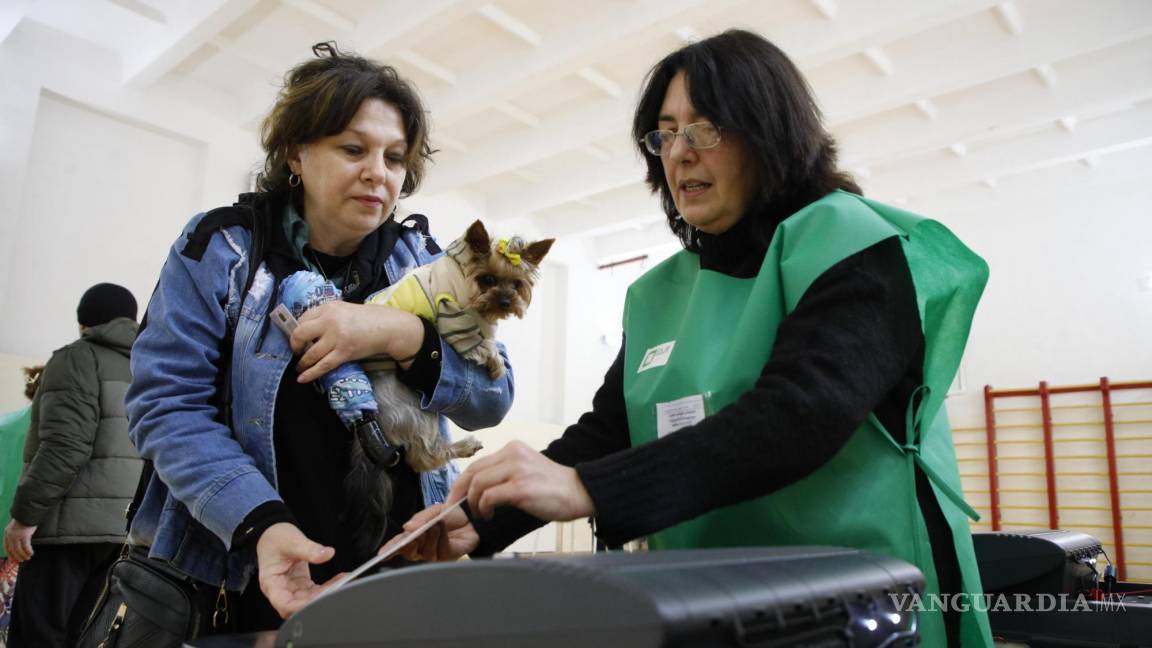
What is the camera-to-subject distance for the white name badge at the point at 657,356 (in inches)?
41.8

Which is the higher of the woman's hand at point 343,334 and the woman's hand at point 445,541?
the woman's hand at point 343,334

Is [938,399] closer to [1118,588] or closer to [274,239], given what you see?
[274,239]

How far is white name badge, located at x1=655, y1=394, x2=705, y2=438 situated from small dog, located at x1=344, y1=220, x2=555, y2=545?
0.46 meters

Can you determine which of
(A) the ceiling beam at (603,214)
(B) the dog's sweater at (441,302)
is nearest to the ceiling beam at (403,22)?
(A) the ceiling beam at (603,214)

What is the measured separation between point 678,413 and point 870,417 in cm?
22

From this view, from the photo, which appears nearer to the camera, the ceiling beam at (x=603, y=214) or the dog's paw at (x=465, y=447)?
the dog's paw at (x=465, y=447)

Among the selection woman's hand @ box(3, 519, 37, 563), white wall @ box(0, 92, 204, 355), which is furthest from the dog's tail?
white wall @ box(0, 92, 204, 355)

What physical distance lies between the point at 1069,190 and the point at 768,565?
967 centimetres

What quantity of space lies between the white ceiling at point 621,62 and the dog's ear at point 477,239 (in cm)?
350

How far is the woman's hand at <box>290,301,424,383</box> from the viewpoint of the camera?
1180 mm

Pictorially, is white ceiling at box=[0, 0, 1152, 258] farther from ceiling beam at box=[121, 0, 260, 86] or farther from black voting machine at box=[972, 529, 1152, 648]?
black voting machine at box=[972, 529, 1152, 648]

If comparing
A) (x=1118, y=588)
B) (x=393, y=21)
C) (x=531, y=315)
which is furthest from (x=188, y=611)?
(x=531, y=315)

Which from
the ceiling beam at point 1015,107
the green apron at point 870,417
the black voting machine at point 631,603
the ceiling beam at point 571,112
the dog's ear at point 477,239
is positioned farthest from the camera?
the ceiling beam at point 1015,107

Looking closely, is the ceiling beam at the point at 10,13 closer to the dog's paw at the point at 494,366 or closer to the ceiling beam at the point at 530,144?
the ceiling beam at the point at 530,144
